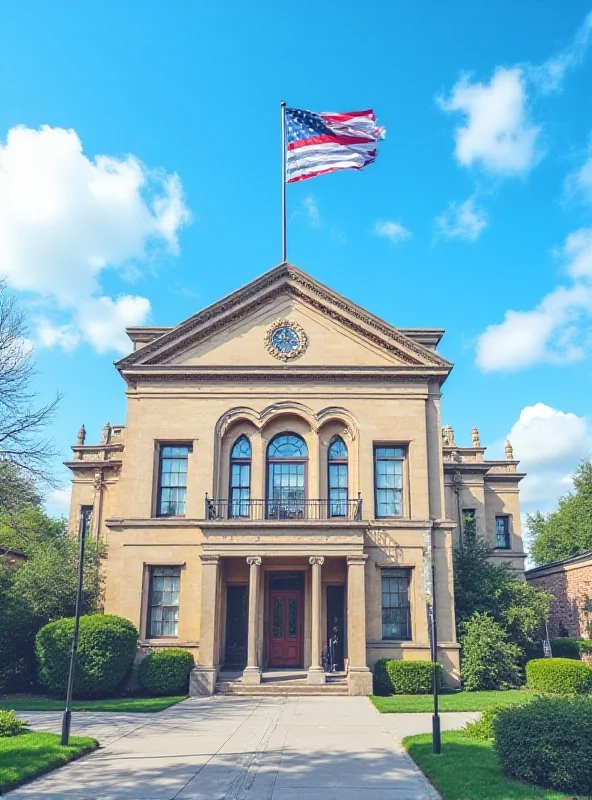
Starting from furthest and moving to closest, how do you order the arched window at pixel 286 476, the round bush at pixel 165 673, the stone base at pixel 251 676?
the arched window at pixel 286 476
the round bush at pixel 165 673
the stone base at pixel 251 676

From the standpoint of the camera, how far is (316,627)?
2298 cm

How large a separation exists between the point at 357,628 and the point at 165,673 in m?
6.44

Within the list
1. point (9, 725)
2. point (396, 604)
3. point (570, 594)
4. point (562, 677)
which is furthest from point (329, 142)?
point (570, 594)

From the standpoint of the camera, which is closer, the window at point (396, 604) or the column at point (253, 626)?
the column at point (253, 626)

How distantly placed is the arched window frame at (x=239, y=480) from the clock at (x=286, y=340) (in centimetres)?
348

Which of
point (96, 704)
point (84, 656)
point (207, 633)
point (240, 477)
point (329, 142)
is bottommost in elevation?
point (96, 704)

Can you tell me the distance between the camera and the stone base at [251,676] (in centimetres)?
2241

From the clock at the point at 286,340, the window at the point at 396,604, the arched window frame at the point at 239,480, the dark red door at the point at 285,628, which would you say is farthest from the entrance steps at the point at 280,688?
the clock at the point at 286,340

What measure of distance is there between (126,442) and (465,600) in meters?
14.0

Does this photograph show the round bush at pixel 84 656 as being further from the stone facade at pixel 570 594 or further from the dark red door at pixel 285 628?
the stone facade at pixel 570 594

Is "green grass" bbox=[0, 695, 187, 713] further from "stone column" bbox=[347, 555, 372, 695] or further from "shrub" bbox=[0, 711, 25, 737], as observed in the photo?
"stone column" bbox=[347, 555, 372, 695]

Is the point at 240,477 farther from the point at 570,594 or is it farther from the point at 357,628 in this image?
the point at 570,594

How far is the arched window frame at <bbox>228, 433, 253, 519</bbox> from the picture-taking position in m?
25.7

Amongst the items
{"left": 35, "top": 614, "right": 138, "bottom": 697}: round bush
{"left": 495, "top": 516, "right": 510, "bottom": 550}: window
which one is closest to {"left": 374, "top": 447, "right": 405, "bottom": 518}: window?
{"left": 35, "top": 614, "right": 138, "bottom": 697}: round bush
